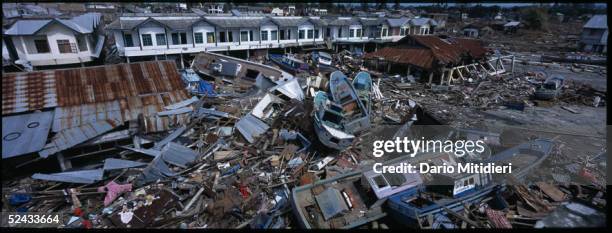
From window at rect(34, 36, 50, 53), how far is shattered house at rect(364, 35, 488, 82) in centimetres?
3218

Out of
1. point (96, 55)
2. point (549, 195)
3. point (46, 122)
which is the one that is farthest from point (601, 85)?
point (96, 55)

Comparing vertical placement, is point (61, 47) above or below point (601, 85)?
above

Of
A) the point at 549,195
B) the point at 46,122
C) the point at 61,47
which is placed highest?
the point at 61,47

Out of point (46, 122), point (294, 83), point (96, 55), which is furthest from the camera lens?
point (96, 55)

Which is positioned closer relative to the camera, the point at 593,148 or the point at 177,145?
the point at 177,145

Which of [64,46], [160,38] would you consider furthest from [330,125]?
[64,46]

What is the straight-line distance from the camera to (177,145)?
15875 mm

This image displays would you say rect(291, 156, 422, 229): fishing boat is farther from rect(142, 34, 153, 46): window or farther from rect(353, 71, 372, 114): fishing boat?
rect(142, 34, 153, 46): window

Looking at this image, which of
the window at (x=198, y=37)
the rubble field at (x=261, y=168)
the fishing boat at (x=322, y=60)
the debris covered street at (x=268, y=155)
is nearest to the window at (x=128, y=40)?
the window at (x=198, y=37)

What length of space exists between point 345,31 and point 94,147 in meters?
36.7

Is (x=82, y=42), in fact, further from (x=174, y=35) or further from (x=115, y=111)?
(x=115, y=111)

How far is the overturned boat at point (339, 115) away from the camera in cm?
1602

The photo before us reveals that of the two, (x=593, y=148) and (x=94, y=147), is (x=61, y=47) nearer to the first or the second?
(x=94, y=147)

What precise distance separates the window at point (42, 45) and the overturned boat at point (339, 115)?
26.4 metres
